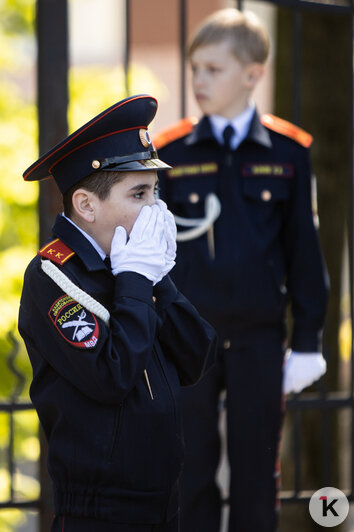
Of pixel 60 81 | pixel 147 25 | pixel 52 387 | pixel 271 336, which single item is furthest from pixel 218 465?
pixel 147 25

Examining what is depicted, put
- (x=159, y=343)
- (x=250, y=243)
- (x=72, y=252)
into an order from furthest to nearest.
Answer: (x=250, y=243), (x=159, y=343), (x=72, y=252)

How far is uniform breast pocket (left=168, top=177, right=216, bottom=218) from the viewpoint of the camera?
3170 mm

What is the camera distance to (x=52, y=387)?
205 cm

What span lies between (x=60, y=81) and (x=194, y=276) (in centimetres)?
100

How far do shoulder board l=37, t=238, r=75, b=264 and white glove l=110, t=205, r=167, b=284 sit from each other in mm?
103

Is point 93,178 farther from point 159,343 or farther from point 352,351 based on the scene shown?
point 352,351

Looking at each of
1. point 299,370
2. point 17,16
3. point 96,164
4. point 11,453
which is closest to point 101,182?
point 96,164

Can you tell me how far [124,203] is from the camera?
2125 millimetres

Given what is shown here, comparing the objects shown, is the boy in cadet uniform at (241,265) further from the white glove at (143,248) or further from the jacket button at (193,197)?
the white glove at (143,248)

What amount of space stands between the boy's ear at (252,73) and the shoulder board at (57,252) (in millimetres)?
1373

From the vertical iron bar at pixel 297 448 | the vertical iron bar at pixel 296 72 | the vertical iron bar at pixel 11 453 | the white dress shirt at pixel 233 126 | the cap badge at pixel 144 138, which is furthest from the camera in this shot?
the vertical iron bar at pixel 297 448

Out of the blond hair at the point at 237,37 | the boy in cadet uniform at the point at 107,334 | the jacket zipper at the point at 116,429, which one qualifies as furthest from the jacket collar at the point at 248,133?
the jacket zipper at the point at 116,429

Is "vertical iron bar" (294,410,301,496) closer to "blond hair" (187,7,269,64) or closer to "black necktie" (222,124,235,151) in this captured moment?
"black necktie" (222,124,235,151)

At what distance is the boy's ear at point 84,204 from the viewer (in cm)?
214
